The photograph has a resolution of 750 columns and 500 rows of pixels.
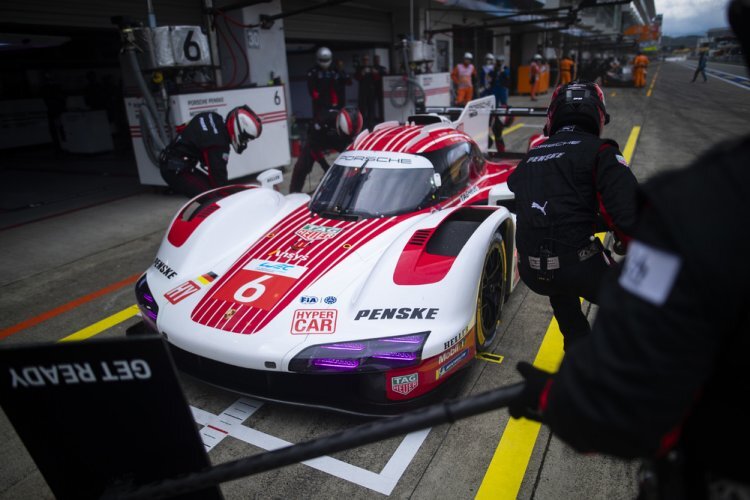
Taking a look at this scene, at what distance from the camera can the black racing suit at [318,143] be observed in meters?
6.77

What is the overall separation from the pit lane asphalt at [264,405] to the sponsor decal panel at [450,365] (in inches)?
11.7

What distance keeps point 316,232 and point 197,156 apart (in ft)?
8.73

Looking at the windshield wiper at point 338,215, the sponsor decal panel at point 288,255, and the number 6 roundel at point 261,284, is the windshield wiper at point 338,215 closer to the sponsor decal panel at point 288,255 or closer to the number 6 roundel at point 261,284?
the sponsor decal panel at point 288,255

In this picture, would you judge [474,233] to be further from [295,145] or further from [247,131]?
[295,145]

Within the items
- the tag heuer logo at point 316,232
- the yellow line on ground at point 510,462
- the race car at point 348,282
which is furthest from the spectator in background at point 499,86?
the yellow line on ground at point 510,462

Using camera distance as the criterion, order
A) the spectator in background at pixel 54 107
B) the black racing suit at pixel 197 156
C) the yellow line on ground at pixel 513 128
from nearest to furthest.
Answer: the black racing suit at pixel 197 156
the spectator in background at pixel 54 107
the yellow line on ground at pixel 513 128

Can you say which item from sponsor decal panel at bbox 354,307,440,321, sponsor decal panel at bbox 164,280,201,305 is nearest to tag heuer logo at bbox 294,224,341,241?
sponsor decal panel at bbox 164,280,201,305

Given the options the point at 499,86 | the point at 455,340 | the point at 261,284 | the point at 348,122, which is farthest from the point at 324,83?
the point at 455,340

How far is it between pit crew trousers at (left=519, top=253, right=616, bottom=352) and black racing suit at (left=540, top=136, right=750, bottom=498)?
1.32 m

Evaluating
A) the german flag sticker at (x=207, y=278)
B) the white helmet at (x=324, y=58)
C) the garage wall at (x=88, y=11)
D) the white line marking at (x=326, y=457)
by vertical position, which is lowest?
the white line marking at (x=326, y=457)

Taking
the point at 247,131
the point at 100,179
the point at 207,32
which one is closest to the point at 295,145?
the point at 207,32

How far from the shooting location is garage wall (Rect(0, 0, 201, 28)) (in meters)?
7.62

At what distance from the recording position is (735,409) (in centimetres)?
92

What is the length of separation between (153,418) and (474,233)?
2108mm
